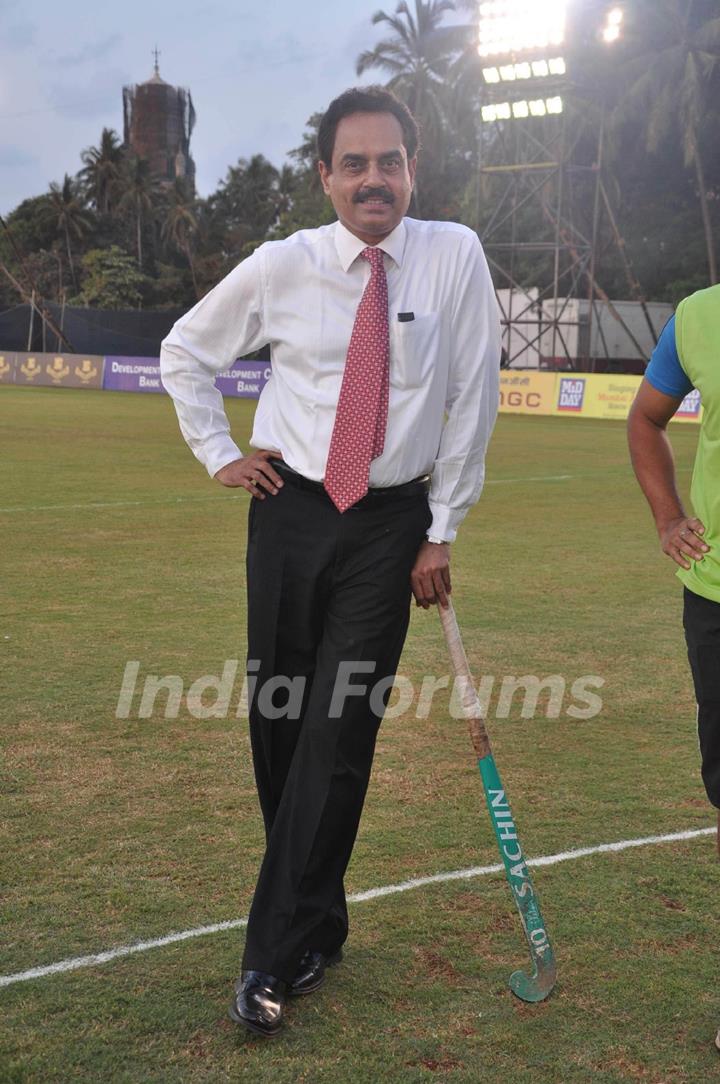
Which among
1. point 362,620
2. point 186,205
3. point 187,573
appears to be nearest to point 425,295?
point 362,620

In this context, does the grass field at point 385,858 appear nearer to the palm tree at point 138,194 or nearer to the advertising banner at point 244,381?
the advertising banner at point 244,381

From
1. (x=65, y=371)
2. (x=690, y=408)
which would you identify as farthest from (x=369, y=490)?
(x=65, y=371)

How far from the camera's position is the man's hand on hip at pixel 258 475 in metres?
3.53

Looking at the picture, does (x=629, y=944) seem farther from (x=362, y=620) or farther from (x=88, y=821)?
(x=88, y=821)

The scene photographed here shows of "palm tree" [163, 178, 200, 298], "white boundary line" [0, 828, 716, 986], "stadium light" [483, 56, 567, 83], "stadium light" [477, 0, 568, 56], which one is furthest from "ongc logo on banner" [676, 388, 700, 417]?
"palm tree" [163, 178, 200, 298]

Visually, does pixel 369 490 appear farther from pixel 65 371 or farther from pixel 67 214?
pixel 67 214

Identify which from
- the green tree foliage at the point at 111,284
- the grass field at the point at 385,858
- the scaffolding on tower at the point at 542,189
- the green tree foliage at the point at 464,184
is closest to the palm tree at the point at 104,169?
the green tree foliage at the point at 464,184

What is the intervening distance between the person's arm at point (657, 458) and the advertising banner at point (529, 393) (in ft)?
103

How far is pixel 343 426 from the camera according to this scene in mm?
3406

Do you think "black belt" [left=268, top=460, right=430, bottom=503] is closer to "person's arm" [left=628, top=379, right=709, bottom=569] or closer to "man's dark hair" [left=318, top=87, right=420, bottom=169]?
"person's arm" [left=628, top=379, right=709, bottom=569]

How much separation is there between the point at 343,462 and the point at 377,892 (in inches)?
60.4

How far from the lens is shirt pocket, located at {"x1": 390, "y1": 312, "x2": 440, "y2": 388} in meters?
3.40

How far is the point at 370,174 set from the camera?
11.3 feet

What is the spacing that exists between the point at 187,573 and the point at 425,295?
665 cm
